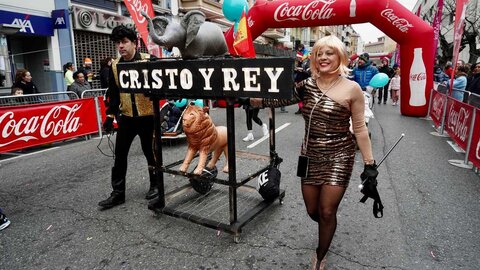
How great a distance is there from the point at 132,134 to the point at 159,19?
5.25 ft

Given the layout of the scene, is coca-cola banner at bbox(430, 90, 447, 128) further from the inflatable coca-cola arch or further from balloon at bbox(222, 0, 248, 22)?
balloon at bbox(222, 0, 248, 22)

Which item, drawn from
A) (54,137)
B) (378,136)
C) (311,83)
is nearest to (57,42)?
(54,137)

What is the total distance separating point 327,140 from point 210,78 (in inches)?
43.4

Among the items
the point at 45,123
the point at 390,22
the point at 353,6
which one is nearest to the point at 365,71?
the point at 353,6

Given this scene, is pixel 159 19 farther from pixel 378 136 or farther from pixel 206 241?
pixel 378 136

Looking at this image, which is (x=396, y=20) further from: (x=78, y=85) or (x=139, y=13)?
(x=78, y=85)

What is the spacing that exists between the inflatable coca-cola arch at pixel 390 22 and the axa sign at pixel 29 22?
698 centimetres

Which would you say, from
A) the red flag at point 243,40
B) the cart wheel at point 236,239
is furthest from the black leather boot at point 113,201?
the red flag at point 243,40

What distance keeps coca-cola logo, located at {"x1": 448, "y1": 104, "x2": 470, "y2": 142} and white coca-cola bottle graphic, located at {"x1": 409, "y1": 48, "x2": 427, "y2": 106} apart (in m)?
2.92

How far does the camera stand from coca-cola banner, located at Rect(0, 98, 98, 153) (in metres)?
6.32

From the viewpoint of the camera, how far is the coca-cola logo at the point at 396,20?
963 cm

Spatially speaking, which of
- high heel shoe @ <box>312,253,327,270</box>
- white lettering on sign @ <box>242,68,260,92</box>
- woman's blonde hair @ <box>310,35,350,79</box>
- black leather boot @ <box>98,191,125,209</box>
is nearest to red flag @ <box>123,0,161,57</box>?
black leather boot @ <box>98,191,125,209</box>

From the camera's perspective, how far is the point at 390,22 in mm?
9859

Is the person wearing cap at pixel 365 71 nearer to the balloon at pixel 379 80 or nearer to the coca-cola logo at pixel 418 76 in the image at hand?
the balloon at pixel 379 80
